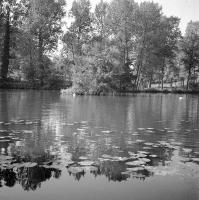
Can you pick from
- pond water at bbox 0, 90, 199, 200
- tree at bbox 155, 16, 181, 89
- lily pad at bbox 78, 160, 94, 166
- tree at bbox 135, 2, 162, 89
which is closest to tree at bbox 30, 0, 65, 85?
tree at bbox 135, 2, 162, 89

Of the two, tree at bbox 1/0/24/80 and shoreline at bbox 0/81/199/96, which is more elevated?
tree at bbox 1/0/24/80

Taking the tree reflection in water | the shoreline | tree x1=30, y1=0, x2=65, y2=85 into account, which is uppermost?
tree x1=30, y1=0, x2=65, y2=85

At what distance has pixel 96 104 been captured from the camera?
28.0m

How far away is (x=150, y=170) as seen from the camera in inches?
297

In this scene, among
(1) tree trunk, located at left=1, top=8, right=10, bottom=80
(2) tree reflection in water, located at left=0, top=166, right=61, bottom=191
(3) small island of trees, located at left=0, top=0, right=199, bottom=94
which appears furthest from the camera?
(1) tree trunk, located at left=1, top=8, right=10, bottom=80

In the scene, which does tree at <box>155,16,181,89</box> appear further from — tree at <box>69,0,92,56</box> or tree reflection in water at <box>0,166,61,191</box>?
tree reflection in water at <box>0,166,61,191</box>

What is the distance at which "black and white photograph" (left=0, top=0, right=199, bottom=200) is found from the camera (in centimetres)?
681

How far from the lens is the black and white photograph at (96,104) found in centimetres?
681

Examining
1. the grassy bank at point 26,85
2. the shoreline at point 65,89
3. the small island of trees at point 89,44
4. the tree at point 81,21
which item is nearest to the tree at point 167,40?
the small island of trees at point 89,44

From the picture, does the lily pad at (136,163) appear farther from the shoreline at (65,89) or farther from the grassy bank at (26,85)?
the grassy bank at (26,85)

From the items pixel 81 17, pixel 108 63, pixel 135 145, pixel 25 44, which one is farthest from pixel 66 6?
pixel 135 145

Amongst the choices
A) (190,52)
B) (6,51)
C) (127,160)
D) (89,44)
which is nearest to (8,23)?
(6,51)

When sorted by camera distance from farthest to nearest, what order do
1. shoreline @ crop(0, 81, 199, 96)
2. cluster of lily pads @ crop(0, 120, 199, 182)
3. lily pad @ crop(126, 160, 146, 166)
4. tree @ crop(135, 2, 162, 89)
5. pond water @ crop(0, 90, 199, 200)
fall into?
tree @ crop(135, 2, 162, 89) → shoreline @ crop(0, 81, 199, 96) → lily pad @ crop(126, 160, 146, 166) → cluster of lily pads @ crop(0, 120, 199, 182) → pond water @ crop(0, 90, 199, 200)

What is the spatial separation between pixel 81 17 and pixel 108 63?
23333 millimetres
